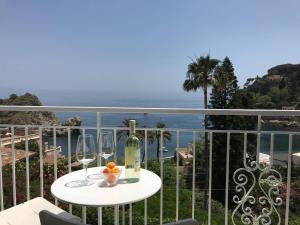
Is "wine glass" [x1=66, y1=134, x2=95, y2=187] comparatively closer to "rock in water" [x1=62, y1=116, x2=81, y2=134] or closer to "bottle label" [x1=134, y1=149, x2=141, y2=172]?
"bottle label" [x1=134, y1=149, x2=141, y2=172]

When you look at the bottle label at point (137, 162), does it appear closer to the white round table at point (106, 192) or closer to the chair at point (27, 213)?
the white round table at point (106, 192)

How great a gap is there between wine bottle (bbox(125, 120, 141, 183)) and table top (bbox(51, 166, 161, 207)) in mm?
45

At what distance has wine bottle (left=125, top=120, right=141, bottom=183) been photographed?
6.11 ft

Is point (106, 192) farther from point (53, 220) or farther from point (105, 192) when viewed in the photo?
point (53, 220)

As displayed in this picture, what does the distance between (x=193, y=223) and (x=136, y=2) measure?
34.0m

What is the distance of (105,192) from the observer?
1.66 m

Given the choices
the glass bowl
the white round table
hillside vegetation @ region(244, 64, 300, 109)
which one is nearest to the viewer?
the white round table

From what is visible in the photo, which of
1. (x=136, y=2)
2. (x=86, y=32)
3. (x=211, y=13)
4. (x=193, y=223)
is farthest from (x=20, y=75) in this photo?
(x=193, y=223)

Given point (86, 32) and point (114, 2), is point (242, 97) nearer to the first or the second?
point (114, 2)

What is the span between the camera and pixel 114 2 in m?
34.8

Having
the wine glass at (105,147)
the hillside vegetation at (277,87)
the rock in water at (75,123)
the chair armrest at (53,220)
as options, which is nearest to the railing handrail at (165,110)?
the rock in water at (75,123)

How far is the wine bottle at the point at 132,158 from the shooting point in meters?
1.86

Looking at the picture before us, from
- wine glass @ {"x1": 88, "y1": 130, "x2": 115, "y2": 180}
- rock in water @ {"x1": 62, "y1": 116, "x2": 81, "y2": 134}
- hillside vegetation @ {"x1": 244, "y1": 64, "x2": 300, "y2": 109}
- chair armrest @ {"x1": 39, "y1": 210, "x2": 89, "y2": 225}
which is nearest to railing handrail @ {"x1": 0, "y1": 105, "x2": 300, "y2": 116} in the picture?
rock in water @ {"x1": 62, "y1": 116, "x2": 81, "y2": 134}

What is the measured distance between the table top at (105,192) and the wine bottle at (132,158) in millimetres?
45
